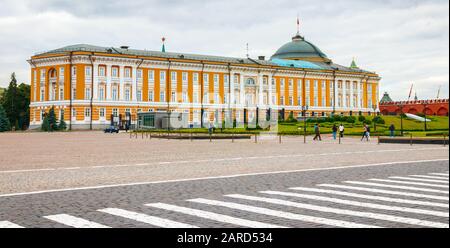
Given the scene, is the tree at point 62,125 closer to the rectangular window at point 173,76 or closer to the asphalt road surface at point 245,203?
the rectangular window at point 173,76

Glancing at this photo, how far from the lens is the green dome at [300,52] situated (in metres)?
114

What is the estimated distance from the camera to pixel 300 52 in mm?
114500

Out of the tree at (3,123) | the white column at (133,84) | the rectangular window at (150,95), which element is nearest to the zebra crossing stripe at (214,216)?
the white column at (133,84)

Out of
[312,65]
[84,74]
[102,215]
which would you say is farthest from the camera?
[312,65]

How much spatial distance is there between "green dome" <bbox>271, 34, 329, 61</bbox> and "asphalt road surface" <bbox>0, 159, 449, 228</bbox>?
10267cm

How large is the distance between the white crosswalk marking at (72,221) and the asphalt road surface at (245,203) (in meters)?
0.01

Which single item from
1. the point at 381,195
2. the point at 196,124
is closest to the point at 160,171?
the point at 381,195

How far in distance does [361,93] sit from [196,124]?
39960 mm

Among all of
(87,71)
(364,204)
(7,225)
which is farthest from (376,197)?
(87,71)

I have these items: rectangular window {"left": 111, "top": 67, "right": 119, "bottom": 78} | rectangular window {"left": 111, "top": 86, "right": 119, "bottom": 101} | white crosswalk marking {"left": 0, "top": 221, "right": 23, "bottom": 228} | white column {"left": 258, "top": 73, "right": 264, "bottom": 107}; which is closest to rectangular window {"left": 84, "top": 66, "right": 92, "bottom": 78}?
rectangular window {"left": 111, "top": 67, "right": 119, "bottom": 78}

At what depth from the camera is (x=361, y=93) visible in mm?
109000

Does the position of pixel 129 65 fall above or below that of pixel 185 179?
above

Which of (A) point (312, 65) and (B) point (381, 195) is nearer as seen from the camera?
(B) point (381, 195)

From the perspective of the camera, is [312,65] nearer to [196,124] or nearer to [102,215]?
[196,124]
